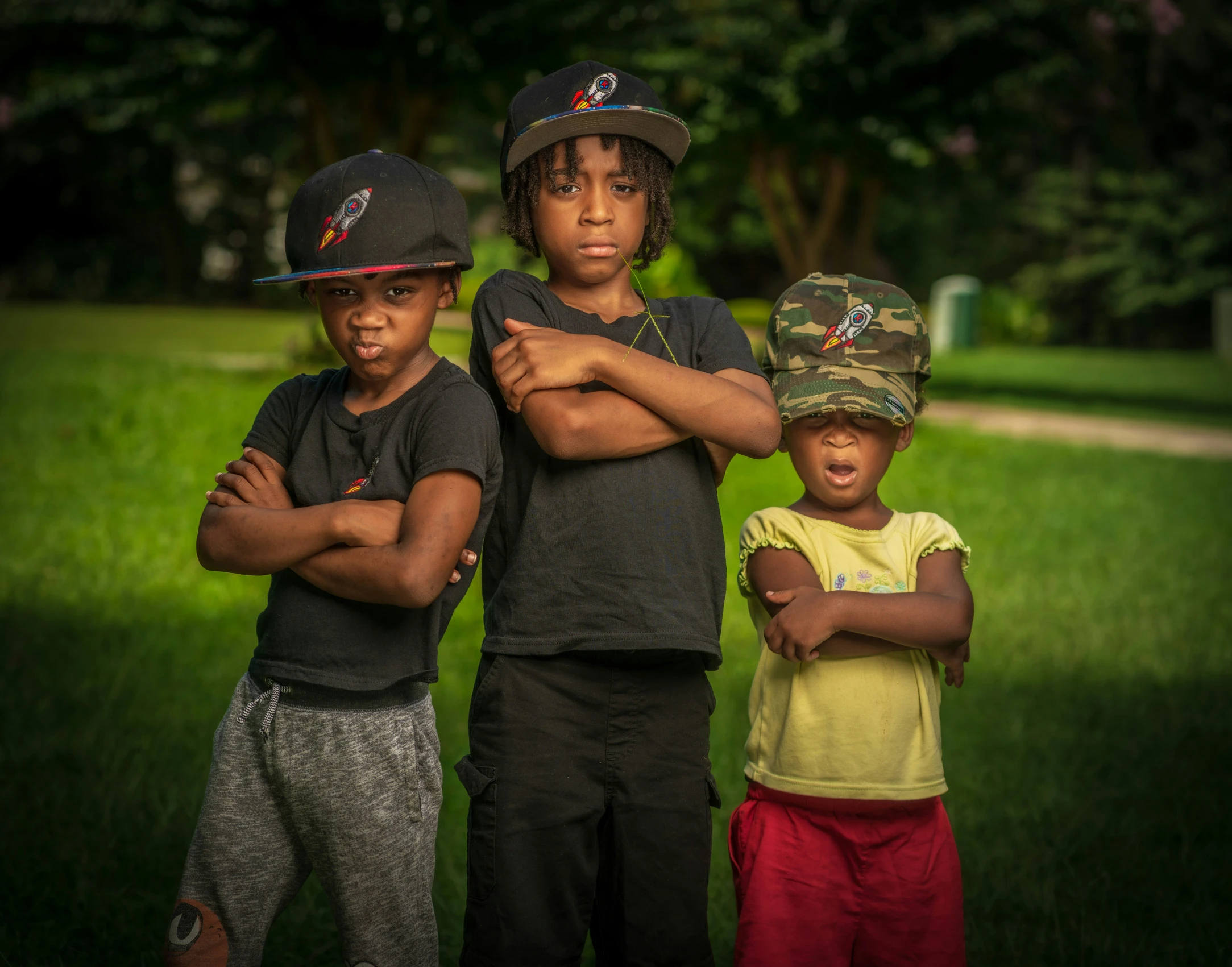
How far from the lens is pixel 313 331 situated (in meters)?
9.98

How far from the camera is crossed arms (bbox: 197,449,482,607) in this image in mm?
1981

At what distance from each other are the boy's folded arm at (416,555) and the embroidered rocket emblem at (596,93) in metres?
0.66

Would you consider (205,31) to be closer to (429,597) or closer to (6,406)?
(6,406)

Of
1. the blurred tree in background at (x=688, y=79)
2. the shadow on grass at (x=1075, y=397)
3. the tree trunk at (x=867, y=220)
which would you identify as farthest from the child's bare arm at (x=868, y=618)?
the shadow on grass at (x=1075, y=397)

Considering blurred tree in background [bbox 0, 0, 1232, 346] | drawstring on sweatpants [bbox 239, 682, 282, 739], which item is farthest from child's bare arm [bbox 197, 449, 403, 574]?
blurred tree in background [bbox 0, 0, 1232, 346]

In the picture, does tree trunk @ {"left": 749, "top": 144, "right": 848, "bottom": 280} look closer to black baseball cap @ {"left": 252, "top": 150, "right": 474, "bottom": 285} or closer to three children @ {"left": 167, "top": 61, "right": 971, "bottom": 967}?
three children @ {"left": 167, "top": 61, "right": 971, "bottom": 967}

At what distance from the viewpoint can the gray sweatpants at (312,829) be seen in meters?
2.08

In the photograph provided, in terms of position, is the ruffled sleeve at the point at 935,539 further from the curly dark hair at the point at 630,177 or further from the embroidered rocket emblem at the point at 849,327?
the curly dark hair at the point at 630,177

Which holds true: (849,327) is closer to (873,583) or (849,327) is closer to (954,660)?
(873,583)

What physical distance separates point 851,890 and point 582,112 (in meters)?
1.40

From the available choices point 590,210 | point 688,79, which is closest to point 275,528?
point 590,210

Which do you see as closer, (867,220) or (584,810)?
(584,810)

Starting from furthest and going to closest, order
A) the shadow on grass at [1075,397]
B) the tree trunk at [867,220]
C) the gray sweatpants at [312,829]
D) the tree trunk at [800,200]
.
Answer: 1. the shadow on grass at [1075,397]
2. the tree trunk at [867,220]
3. the tree trunk at [800,200]
4. the gray sweatpants at [312,829]

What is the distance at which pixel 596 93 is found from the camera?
2.17 m
